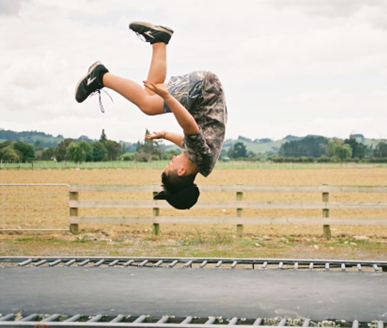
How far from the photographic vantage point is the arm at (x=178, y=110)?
2.87 m

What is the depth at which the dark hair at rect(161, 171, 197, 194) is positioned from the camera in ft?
11.1

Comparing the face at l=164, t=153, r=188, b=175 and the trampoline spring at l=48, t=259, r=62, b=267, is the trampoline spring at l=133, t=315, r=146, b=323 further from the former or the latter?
the trampoline spring at l=48, t=259, r=62, b=267

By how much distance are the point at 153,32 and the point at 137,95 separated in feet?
1.52

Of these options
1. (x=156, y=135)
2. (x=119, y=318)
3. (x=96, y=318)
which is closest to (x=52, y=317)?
(x=96, y=318)

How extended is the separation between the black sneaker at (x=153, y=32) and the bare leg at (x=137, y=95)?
12.9 inches

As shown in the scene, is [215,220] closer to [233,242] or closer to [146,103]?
[233,242]

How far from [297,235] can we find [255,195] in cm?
927

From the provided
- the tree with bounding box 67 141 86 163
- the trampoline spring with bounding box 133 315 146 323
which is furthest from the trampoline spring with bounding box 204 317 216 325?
the tree with bounding box 67 141 86 163

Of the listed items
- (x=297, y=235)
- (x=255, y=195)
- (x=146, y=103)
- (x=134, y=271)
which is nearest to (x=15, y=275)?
(x=134, y=271)

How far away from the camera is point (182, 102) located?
3.24 metres

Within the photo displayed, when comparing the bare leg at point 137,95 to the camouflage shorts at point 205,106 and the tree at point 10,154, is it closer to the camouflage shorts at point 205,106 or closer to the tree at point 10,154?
the camouflage shorts at point 205,106

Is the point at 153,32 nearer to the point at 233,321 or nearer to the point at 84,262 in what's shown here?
the point at 233,321

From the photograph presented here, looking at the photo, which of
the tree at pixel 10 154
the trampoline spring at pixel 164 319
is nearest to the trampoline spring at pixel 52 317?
the trampoline spring at pixel 164 319

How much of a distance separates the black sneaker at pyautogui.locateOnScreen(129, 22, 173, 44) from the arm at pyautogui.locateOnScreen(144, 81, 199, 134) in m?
0.65
